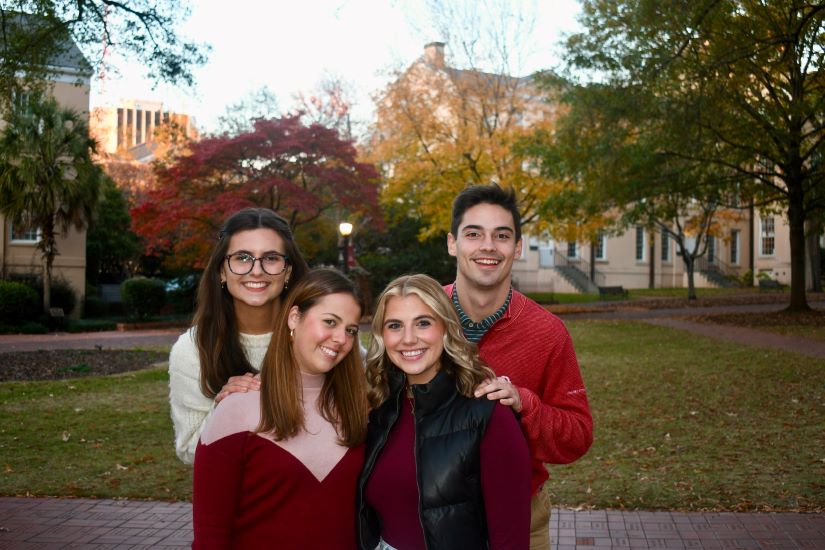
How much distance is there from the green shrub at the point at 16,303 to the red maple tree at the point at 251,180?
4948mm

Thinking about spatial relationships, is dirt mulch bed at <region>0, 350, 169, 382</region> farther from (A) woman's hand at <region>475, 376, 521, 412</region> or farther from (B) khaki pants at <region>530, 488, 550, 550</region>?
(A) woman's hand at <region>475, 376, 521, 412</region>

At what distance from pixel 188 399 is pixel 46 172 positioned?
25845 mm

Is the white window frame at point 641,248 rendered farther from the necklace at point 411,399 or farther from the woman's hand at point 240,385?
the woman's hand at point 240,385

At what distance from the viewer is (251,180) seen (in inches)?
897

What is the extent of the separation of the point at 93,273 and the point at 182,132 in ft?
44.9

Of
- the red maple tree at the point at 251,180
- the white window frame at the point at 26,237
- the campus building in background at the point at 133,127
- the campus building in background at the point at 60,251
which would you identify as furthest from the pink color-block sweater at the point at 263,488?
the white window frame at the point at 26,237

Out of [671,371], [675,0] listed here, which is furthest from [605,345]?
[675,0]

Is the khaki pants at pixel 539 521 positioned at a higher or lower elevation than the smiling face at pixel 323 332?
lower

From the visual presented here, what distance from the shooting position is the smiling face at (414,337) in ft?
9.18

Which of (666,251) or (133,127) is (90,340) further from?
(133,127)

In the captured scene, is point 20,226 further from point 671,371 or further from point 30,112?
point 671,371

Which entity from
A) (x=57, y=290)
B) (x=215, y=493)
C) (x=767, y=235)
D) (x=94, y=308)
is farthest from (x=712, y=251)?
(x=215, y=493)

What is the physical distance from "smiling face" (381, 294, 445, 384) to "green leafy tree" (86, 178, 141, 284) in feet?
116

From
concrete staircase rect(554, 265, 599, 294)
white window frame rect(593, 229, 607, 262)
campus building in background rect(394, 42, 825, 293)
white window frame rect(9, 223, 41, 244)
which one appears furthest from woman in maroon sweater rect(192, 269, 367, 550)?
white window frame rect(593, 229, 607, 262)
